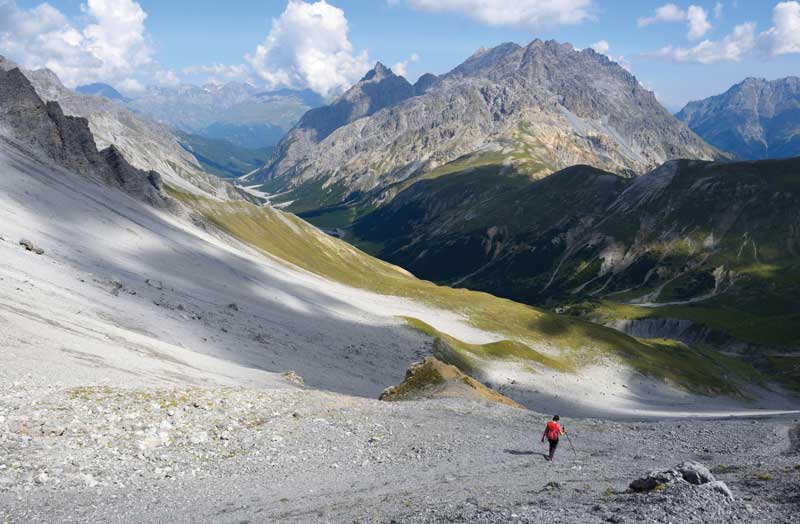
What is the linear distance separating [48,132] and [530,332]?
355 ft

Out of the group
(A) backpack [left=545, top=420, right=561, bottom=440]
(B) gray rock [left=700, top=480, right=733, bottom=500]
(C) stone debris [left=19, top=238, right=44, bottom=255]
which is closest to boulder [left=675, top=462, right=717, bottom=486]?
(B) gray rock [left=700, top=480, right=733, bottom=500]

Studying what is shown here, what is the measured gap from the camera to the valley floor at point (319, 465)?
17.9 metres

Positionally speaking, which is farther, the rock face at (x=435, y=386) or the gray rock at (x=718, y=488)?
the rock face at (x=435, y=386)

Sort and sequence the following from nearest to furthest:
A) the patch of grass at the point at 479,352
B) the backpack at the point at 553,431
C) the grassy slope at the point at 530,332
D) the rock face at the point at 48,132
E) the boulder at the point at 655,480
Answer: the boulder at the point at 655,480, the backpack at the point at 553,431, the patch of grass at the point at 479,352, the grassy slope at the point at 530,332, the rock face at the point at 48,132

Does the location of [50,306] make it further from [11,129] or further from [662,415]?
[11,129]

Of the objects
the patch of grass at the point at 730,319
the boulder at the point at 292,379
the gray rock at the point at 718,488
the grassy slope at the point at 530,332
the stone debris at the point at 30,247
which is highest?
the patch of grass at the point at 730,319

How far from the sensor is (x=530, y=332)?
388ft

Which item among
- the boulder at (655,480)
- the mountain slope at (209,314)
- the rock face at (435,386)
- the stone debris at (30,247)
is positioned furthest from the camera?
the stone debris at (30,247)

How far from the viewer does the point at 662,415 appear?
78250 mm

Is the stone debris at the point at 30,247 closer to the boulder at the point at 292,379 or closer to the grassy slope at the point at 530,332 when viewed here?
the boulder at the point at 292,379

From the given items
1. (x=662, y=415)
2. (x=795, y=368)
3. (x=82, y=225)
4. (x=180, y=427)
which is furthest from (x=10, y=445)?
(x=795, y=368)

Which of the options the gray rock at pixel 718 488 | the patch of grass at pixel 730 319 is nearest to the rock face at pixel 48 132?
the gray rock at pixel 718 488

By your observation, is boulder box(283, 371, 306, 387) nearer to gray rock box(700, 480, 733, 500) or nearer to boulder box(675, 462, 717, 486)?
boulder box(675, 462, 717, 486)

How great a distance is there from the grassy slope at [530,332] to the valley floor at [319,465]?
194 ft
